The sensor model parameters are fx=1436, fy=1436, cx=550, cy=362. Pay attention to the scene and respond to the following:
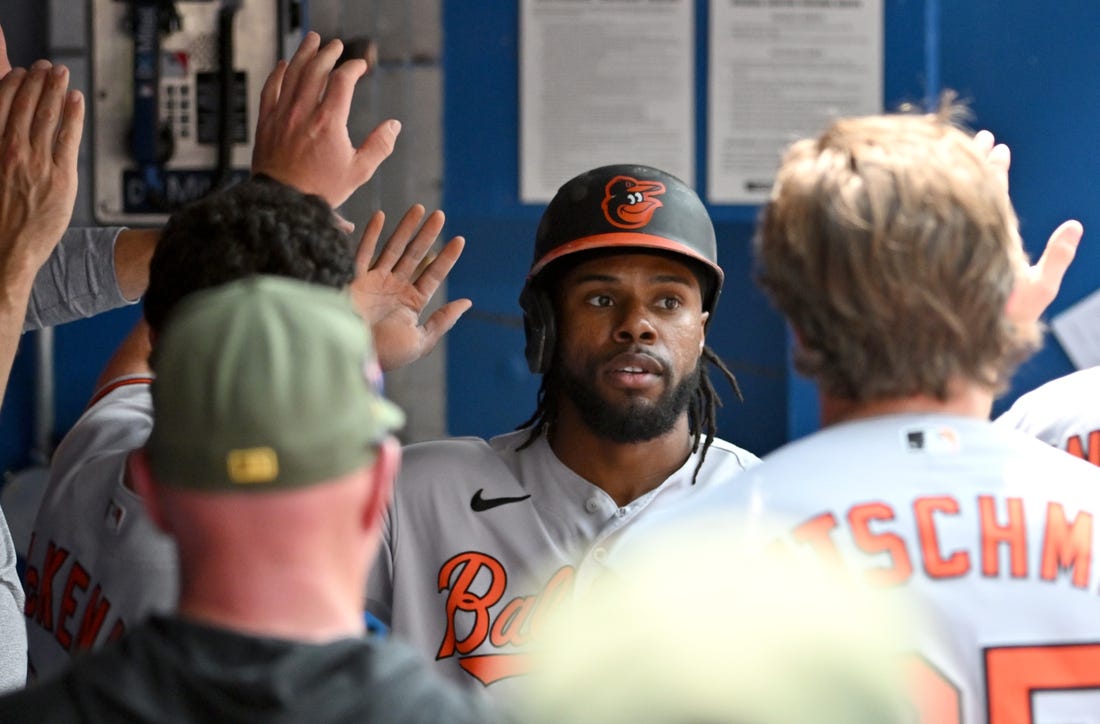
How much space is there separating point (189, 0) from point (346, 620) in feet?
7.81

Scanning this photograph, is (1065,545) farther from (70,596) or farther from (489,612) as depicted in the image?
(70,596)

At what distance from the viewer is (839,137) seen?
1.41 meters

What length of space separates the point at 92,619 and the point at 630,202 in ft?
3.53

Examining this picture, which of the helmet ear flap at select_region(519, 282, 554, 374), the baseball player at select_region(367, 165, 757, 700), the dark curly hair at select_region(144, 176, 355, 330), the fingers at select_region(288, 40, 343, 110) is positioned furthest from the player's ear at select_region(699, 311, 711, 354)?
the dark curly hair at select_region(144, 176, 355, 330)

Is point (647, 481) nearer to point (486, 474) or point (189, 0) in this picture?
point (486, 474)

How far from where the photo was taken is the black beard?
2.29 metres

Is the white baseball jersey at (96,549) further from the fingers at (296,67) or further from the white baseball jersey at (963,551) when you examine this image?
the white baseball jersey at (963,551)

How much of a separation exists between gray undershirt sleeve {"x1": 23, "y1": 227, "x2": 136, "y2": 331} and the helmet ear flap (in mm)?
650

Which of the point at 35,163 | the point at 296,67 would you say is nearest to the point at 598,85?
the point at 296,67

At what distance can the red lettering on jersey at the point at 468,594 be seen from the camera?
2117 millimetres

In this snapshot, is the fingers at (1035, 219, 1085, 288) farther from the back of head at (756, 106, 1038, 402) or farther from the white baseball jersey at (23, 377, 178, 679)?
the white baseball jersey at (23, 377, 178, 679)

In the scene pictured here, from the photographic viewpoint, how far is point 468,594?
7.06 feet

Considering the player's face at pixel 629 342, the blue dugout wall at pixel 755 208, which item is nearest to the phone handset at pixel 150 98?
the blue dugout wall at pixel 755 208

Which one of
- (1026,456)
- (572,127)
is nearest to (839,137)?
(1026,456)
